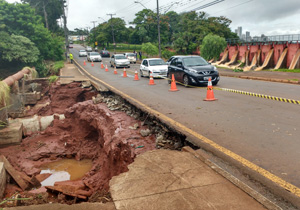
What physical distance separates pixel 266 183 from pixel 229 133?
2.23m

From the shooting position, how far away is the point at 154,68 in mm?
19125

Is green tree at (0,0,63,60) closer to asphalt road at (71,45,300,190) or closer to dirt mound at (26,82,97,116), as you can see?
dirt mound at (26,82,97,116)

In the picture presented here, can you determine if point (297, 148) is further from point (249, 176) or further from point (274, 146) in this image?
point (249, 176)

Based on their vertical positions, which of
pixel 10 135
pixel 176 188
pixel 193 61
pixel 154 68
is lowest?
pixel 10 135

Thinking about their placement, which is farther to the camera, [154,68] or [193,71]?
[154,68]

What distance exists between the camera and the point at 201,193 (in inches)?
124

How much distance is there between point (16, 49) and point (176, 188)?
28.5 metres

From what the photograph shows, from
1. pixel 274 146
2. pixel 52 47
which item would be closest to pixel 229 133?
pixel 274 146

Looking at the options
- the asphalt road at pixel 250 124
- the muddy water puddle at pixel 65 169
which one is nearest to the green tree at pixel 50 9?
the muddy water puddle at pixel 65 169

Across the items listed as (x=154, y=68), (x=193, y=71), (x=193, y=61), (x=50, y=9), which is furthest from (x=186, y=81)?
(x=50, y=9)

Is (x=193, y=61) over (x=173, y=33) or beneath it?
beneath

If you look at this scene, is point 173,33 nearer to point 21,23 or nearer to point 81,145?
point 21,23

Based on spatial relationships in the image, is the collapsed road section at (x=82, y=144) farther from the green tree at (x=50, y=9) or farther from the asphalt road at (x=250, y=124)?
the green tree at (x=50, y=9)

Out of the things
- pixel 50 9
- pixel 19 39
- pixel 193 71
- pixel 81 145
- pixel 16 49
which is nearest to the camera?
pixel 81 145
